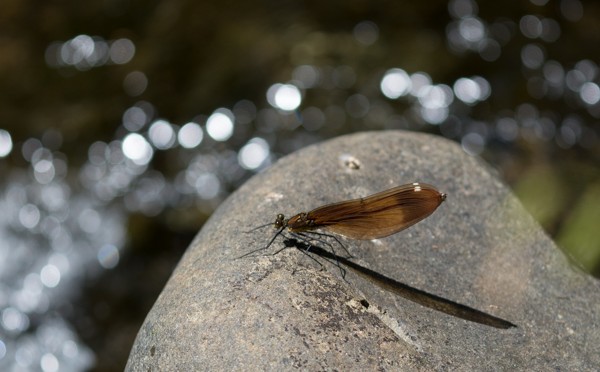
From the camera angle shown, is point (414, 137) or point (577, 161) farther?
point (577, 161)

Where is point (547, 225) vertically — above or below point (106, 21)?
above

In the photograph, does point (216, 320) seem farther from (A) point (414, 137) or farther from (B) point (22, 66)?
(B) point (22, 66)

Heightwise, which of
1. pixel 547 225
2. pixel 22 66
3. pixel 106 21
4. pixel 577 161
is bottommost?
pixel 22 66

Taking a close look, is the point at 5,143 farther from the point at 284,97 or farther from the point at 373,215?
the point at 373,215

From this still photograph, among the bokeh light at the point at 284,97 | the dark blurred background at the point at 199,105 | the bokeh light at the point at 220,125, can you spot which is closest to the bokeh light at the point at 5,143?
the dark blurred background at the point at 199,105

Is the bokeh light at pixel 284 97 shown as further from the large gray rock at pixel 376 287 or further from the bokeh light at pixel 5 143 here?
the large gray rock at pixel 376 287

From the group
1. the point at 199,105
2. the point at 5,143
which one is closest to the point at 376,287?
the point at 199,105

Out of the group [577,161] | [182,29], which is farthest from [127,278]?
[577,161]
